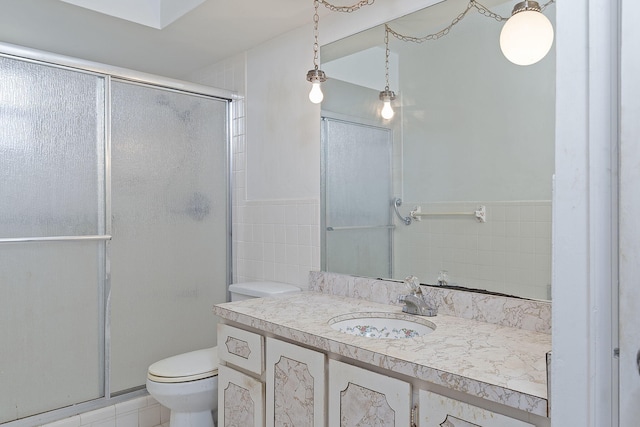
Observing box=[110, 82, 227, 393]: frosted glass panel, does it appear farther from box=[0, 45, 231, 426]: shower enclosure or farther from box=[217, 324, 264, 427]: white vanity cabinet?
box=[217, 324, 264, 427]: white vanity cabinet

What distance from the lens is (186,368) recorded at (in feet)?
6.66

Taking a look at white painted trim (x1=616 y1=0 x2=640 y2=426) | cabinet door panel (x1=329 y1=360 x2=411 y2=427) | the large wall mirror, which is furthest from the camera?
the large wall mirror

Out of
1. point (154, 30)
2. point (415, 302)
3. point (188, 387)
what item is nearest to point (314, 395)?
point (415, 302)

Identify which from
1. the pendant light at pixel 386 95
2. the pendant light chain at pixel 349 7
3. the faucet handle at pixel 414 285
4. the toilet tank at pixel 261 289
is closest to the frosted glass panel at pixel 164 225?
the toilet tank at pixel 261 289

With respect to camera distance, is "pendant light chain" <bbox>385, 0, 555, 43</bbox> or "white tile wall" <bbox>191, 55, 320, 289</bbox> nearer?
"pendant light chain" <bbox>385, 0, 555, 43</bbox>

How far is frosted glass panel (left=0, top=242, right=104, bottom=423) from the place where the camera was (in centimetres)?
202

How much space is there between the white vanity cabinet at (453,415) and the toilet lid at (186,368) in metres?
1.17

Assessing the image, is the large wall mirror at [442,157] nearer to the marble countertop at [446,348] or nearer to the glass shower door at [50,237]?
the marble countertop at [446,348]

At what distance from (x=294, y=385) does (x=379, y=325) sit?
43 centimetres

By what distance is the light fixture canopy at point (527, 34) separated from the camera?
1.45 m

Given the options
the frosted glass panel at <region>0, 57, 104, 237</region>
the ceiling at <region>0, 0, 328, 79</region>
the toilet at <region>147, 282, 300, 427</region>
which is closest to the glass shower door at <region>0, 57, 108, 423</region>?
the frosted glass panel at <region>0, 57, 104, 237</region>

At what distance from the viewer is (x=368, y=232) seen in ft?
6.89

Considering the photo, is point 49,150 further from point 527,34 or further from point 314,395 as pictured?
point 527,34

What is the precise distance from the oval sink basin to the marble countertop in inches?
1.3
